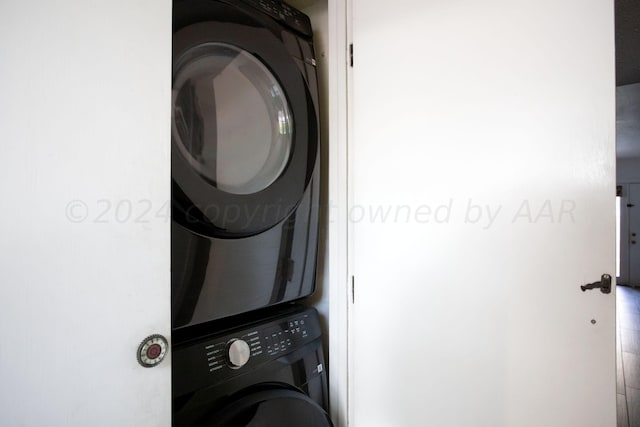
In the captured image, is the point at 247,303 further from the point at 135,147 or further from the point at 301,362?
the point at 135,147

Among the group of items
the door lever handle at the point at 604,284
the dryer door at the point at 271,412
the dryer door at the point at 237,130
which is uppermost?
the dryer door at the point at 237,130

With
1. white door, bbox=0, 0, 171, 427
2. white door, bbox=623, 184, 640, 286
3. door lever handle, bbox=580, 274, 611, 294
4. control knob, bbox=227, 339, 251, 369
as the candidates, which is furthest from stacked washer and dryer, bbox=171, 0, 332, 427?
white door, bbox=623, 184, 640, 286

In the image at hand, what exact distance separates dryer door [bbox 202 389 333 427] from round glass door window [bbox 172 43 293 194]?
1.82 feet

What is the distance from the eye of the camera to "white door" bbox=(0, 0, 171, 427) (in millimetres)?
411

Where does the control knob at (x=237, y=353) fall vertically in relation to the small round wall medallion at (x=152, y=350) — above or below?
below

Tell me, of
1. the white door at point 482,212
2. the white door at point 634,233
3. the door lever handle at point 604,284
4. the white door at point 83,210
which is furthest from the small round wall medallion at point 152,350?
the white door at point 634,233

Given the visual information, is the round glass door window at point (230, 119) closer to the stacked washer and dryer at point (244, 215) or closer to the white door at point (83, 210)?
the stacked washer and dryer at point (244, 215)

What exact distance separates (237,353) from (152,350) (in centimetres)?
28

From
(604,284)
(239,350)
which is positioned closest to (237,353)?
(239,350)

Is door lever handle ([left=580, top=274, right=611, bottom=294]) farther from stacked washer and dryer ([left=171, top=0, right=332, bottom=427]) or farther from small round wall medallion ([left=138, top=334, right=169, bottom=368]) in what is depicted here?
small round wall medallion ([left=138, top=334, right=169, bottom=368])

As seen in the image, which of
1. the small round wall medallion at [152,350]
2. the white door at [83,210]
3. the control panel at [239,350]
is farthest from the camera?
the control panel at [239,350]

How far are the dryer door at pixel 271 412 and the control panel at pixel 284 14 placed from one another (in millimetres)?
1109

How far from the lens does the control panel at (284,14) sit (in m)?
0.90

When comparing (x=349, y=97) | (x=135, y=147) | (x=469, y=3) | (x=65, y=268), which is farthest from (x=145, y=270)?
(x=469, y=3)
